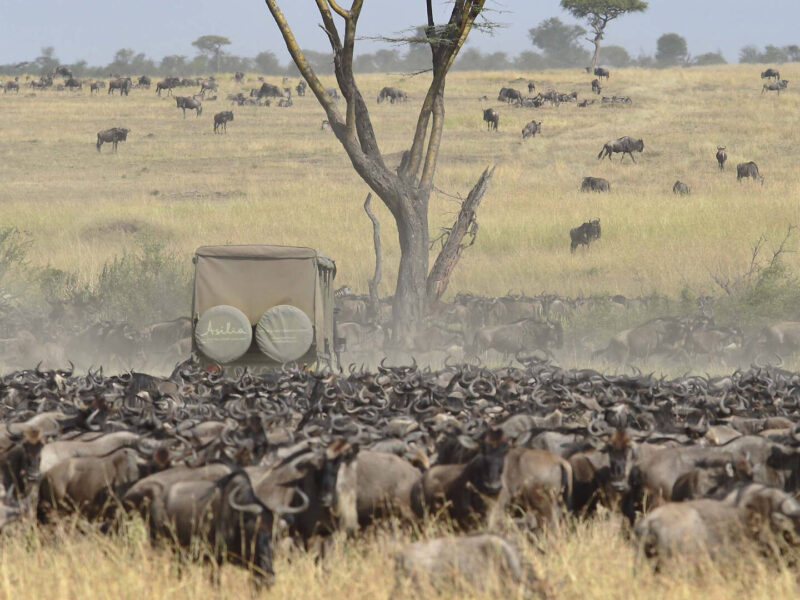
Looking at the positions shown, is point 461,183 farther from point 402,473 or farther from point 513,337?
point 402,473

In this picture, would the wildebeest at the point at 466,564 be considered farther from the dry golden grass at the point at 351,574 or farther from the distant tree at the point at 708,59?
the distant tree at the point at 708,59

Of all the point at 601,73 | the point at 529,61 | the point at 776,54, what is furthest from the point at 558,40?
the point at 601,73

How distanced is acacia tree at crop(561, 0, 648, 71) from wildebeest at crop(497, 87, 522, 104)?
25.8m

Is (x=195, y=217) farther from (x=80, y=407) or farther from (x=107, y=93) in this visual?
(x=107, y=93)

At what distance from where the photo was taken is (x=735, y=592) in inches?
268

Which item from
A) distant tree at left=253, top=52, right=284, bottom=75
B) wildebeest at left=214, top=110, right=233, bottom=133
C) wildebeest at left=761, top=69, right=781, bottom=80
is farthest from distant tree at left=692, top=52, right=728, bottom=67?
wildebeest at left=214, top=110, right=233, bottom=133

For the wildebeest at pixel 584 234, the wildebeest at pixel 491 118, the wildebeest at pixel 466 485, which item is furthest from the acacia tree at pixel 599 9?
the wildebeest at pixel 466 485

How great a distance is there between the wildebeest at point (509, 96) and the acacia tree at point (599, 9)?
2578cm

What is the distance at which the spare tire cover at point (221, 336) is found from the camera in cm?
1498

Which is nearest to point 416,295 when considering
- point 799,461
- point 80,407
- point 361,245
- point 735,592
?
point 361,245

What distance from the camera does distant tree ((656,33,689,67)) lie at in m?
147

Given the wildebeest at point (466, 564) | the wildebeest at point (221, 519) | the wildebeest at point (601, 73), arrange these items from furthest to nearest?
1. the wildebeest at point (601, 73)
2. the wildebeest at point (221, 519)
3. the wildebeest at point (466, 564)

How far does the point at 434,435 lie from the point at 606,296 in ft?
52.8

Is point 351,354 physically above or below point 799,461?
below
